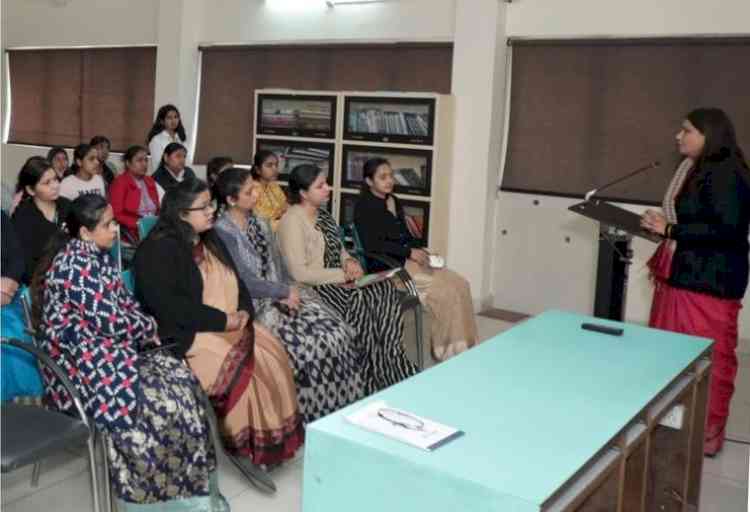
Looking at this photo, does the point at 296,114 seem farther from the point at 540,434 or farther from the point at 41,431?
the point at 540,434

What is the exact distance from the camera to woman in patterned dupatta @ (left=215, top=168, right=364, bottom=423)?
3.32m

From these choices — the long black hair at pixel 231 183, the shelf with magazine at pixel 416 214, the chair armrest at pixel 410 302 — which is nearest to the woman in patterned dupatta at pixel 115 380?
the long black hair at pixel 231 183

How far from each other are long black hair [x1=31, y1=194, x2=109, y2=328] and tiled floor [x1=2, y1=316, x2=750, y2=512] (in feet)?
2.23

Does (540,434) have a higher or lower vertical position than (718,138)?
lower

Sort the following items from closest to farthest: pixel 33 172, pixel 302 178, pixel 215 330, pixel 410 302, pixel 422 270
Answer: pixel 215 330
pixel 33 172
pixel 302 178
pixel 410 302
pixel 422 270

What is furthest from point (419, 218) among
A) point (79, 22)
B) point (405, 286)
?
point (79, 22)

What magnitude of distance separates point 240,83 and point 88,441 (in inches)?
207

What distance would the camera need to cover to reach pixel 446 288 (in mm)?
4352

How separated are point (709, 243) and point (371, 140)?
3.18 m

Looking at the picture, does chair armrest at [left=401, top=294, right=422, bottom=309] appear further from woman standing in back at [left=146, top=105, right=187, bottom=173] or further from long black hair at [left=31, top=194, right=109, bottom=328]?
woman standing in back at [left=146, top=105, right=187, bottom=173]

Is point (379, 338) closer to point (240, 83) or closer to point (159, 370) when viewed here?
point (159, 370)

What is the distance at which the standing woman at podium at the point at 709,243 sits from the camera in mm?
3232

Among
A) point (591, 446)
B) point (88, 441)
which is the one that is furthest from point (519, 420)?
point (88, 441)

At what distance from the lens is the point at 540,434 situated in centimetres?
186
